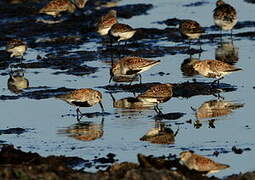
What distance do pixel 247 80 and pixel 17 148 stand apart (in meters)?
8.49

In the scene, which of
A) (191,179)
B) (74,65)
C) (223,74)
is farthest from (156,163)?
(74,65)

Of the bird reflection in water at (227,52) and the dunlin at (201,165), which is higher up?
the dunlin at (201,165)

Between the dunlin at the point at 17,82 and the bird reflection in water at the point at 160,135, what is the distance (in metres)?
6.43

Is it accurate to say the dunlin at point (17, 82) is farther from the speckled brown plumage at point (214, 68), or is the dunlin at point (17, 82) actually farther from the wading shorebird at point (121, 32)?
the speckled brown plumage at point (214, 68)

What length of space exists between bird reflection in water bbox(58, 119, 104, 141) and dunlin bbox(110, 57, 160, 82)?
396cm

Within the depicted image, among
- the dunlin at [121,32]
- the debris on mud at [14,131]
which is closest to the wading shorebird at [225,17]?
the dunlin at [121,32]

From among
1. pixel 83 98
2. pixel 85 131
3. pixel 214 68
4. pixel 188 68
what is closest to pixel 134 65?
pixel 214 68

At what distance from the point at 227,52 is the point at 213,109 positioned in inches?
336

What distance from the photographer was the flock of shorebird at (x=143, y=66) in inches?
605

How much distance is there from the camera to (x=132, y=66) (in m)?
24.8

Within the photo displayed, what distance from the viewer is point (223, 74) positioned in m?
24.0

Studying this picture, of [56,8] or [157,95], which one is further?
[56,8]

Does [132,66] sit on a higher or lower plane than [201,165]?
lower

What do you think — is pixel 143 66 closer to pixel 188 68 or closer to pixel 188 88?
pixel 188 88
